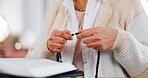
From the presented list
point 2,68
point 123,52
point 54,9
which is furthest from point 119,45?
point 54,9

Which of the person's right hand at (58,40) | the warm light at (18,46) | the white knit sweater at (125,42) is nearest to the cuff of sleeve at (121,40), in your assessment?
the white knit sweater at (125,42)

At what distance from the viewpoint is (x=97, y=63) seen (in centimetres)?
79

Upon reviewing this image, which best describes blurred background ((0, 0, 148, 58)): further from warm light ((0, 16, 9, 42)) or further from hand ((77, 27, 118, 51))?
hand ((77, 27, 118, 51))

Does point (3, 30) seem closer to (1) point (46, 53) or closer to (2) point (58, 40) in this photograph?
(1) point (46, 53)

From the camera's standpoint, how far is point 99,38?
714 mm

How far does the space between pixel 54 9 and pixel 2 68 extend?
0.74 metres

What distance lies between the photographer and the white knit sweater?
766 mm

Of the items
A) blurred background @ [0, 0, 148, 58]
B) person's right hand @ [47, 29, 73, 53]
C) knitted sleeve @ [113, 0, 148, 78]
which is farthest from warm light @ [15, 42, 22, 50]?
knitted sleeve @ [113, 0, 148, 78]

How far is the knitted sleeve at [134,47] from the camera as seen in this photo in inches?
29.8

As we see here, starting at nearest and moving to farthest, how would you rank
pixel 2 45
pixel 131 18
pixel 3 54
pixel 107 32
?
pixel 107 32 < pixel 131 18 < pixel 3 54 < pixel 2 45

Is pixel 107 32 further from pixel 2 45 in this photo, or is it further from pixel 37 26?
pixel 37 26

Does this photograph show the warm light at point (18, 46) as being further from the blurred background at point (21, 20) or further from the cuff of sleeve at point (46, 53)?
the cuff of sleeve at point (46, 53)

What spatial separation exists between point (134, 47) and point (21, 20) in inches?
99.4

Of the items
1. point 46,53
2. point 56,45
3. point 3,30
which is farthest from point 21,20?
point 56,45
